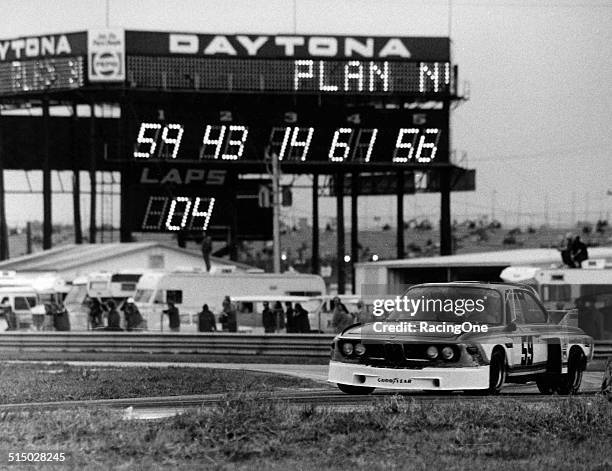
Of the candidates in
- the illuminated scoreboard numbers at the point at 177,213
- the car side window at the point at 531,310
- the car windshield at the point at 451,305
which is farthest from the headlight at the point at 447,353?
the illuminated scoreboard numbers at the point at 177,213

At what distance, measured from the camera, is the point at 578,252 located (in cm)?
3256

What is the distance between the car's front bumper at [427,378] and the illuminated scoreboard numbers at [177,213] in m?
54.0

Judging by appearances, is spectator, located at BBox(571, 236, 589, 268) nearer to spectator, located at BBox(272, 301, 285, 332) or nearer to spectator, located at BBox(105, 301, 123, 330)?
spectator, located at BBox(272, 301, 285, 332)

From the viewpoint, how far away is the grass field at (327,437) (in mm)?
10320

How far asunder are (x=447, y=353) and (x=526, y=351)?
5.77ft

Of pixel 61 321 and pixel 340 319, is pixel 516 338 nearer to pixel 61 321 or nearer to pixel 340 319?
pixel 340 319

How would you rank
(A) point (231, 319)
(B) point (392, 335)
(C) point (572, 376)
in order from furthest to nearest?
(A) point (231, 319) < (C) point (572, 376) < (B) point (392, 335)

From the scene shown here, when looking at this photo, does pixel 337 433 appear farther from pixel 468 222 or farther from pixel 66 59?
pixel 468 222

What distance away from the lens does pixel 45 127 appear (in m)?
71.6

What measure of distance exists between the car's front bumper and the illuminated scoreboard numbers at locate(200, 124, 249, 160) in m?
51.8

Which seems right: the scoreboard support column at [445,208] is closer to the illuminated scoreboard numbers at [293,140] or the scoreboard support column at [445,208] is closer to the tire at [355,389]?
the illuminated scoreboard numbers at [293,140]

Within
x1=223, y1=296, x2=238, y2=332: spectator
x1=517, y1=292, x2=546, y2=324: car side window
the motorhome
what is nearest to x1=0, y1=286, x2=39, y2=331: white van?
the motorhome

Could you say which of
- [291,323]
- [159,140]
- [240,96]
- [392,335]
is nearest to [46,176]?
[159,140]

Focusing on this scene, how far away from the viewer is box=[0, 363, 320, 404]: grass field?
Answer: 733 inches
